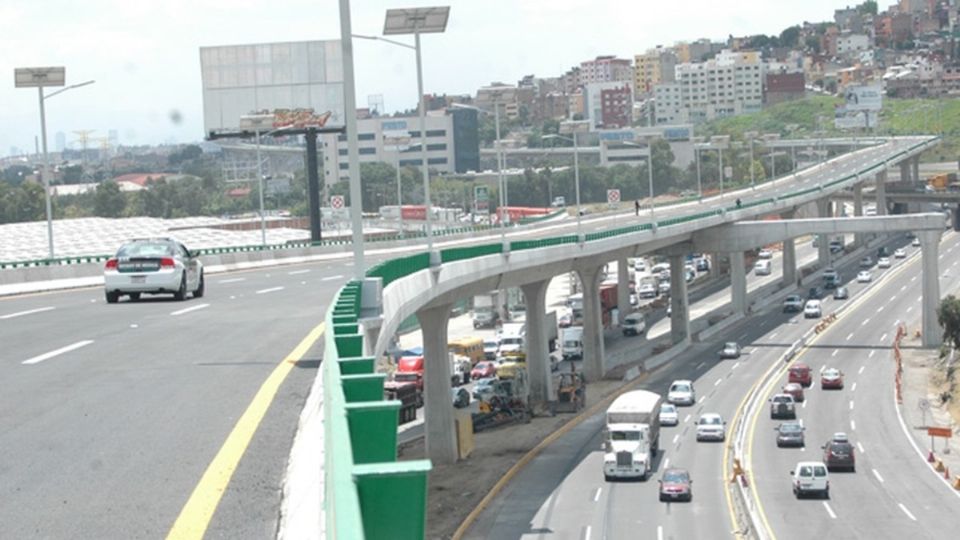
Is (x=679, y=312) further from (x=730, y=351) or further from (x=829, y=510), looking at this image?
(x=829, y=510)

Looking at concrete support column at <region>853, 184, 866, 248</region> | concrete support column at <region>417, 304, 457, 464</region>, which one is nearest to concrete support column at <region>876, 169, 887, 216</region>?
concrete support column at <region>853, 184, 866, 248</region>

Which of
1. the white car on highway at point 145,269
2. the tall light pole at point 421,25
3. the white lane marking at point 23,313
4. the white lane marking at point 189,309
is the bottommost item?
the white lane marking at point 189,309

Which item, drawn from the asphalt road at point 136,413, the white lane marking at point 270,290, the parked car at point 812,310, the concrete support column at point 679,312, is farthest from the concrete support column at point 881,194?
the asphalt road at point 136,413

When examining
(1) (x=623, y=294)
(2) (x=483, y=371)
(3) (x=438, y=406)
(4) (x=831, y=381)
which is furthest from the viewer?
(1) (x=623, y=294)

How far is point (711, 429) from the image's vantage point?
60.7m

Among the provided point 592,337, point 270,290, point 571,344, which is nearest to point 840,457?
point 270,290

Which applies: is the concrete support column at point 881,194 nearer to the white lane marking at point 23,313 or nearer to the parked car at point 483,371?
the parked car at point 483,371

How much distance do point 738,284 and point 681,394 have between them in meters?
41.2

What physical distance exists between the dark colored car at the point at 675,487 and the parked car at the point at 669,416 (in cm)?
1683

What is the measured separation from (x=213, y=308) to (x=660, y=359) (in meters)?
61.4

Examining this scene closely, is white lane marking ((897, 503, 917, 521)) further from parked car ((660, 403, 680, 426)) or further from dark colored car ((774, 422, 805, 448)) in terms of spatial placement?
parked car ((660, 403, 680, 426))

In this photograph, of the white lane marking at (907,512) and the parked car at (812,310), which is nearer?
the white lane marking at (907,512)

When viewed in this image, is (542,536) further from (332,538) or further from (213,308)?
(332,538)

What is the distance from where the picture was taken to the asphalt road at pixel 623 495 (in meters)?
43.7
